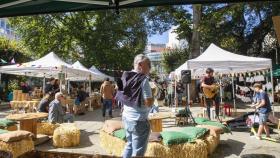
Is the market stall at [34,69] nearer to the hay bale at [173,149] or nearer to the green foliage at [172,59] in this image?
the hay bale at [173,149]

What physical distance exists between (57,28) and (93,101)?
15610 millimetres

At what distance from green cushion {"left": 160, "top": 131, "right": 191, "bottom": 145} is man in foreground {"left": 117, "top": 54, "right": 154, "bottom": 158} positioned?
2513mm

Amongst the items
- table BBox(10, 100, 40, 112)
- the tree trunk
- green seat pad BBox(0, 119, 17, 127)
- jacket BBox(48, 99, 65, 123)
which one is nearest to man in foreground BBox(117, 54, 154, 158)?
jacket BBox(48, 99, 65, 123)

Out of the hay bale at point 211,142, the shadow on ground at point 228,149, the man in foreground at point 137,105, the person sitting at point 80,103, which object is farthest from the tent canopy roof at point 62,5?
the person sitting at point 80,103

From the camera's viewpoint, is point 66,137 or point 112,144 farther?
point 66,137

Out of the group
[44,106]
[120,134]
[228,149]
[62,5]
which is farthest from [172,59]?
[62,5]

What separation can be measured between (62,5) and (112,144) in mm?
4566

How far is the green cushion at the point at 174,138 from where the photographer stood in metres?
7.25

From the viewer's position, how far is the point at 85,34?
35906 millimetres

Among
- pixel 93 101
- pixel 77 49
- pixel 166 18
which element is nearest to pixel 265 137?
pixel 93 101

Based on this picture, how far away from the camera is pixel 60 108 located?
1068 cm

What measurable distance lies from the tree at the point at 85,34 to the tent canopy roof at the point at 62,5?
102 ft

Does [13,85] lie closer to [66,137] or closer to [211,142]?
[66,137]

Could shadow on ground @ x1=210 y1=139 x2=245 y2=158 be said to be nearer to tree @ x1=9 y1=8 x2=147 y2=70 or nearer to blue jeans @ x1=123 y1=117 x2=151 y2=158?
blue jeans @ x1=123 y1=117 x2=151 y2=158
